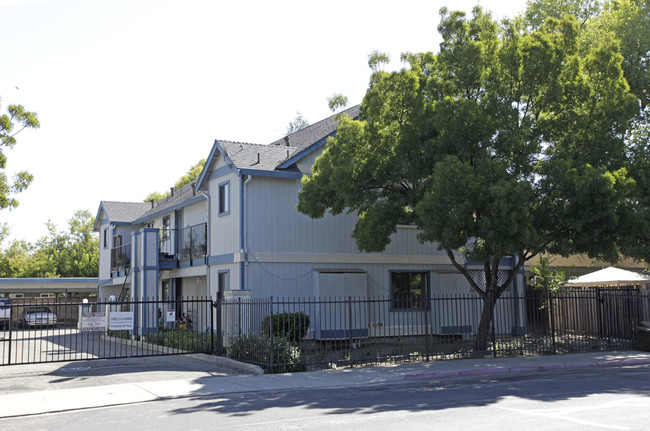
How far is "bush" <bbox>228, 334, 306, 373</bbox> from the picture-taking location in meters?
14.9

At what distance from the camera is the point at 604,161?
16.6 m

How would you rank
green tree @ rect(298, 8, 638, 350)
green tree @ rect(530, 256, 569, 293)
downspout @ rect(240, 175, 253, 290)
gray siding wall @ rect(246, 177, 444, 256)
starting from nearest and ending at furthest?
green tree @ rect(298, 8, 638, 350) → downspout @ rect(240, 175, 253, 290) → gray siding wall @ rect(246, 177, 444, 256) → green tree @ rect(530, 256, 569, 293)

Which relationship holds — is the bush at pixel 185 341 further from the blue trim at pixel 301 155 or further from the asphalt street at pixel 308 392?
the blue trim at pixel 301 155

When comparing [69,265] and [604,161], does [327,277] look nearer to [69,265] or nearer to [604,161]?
[604,161]

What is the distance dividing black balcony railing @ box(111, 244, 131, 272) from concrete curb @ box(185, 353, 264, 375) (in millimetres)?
11863

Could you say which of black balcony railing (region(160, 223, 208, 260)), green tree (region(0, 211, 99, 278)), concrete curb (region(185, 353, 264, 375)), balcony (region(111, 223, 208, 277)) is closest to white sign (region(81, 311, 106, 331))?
concrete curb (region(185, 353, 264, 375))

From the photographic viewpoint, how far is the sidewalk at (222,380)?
37.4ft

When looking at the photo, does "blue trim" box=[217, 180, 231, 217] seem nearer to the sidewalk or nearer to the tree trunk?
the sidewalk

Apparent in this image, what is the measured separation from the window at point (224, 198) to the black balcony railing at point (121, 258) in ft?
27.0

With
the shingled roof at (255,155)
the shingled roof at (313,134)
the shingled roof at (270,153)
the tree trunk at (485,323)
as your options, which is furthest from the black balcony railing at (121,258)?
the tree trunk at (485,323)

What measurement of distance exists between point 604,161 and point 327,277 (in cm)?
923

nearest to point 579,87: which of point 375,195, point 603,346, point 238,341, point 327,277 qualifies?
point 375,195

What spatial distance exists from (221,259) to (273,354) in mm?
7191

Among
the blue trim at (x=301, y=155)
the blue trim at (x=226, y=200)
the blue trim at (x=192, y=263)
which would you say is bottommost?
the blue trim at (x=192, y=263)
